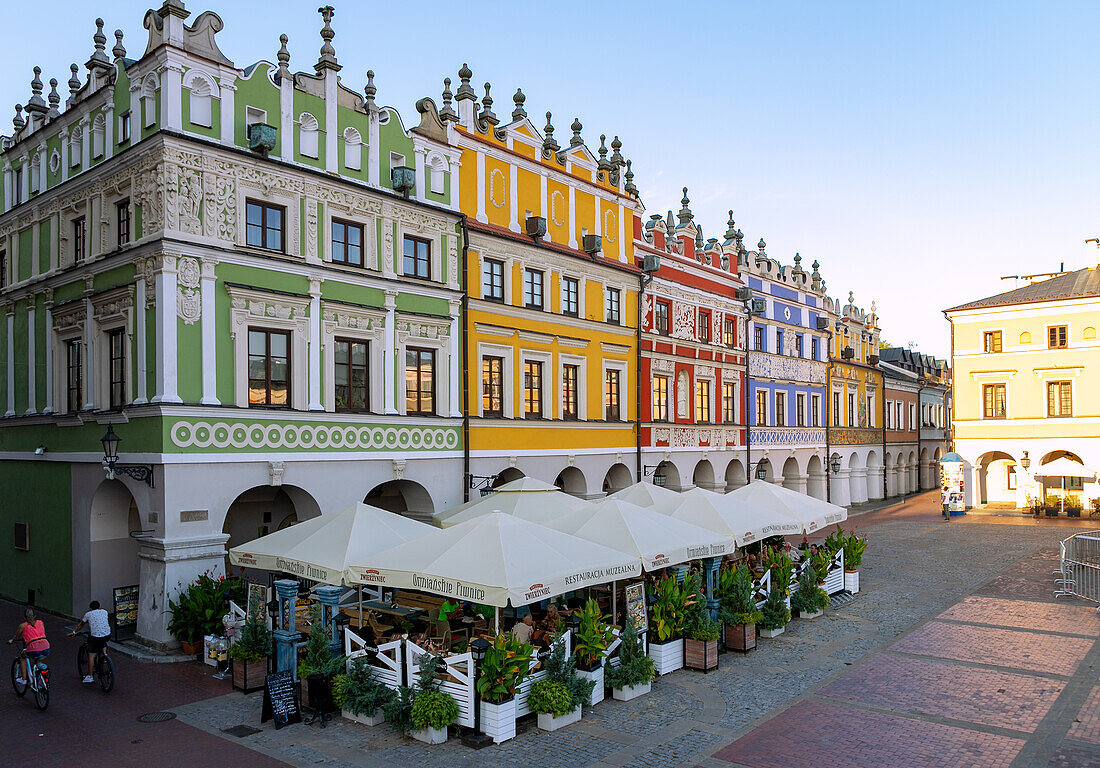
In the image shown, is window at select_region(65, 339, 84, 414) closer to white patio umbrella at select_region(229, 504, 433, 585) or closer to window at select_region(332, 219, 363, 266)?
window at select_region(332, 219, 363, 266)

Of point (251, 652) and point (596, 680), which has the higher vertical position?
point (251, 652)

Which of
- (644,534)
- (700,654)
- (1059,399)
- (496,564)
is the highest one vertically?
(1059,399)

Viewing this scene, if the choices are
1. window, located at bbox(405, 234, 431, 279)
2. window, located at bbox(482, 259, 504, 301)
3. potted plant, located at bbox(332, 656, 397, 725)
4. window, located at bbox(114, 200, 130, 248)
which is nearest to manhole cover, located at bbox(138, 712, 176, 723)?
potted plant, located at bbox(332, 656, 397, 725)

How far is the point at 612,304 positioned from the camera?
29203 millimetres

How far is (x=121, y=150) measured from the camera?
18297mm

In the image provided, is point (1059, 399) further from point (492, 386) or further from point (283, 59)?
point (283, 59)

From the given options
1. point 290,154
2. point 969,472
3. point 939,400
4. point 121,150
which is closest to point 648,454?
→ point 290,154

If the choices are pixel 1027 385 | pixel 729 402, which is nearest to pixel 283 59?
pixel 729 402

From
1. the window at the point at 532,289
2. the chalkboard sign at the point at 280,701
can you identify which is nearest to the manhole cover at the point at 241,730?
the chalkboard sign at the point at 280,701

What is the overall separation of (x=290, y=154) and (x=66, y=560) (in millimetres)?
11116

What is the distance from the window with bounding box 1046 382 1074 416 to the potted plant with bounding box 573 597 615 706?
4081 cm

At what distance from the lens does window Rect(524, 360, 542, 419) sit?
25.5 m

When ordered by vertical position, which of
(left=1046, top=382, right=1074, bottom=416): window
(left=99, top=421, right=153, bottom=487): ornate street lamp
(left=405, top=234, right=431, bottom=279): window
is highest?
(left=405, top=234, right=431, bottom=279): window

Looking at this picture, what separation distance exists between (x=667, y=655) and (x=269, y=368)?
10.4 metres
